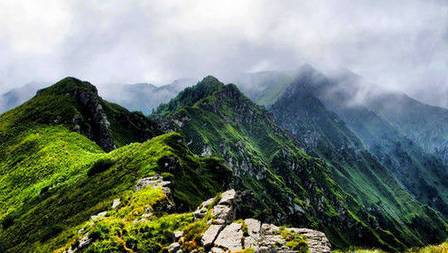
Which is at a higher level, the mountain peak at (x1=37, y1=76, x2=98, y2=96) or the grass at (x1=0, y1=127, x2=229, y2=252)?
the mountain peak at (x1=37, y1=76, x2=98, y2=96)

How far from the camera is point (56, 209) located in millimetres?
89500

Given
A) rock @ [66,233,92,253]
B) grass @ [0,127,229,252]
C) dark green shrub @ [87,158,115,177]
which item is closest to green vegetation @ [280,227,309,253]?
rock @ [66,233,92,253]

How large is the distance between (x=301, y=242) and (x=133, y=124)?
171795mm

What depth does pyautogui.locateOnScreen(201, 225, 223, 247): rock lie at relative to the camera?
3849 cm

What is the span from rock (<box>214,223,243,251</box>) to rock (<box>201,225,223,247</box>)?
0.48m

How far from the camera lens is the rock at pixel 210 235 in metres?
38.5

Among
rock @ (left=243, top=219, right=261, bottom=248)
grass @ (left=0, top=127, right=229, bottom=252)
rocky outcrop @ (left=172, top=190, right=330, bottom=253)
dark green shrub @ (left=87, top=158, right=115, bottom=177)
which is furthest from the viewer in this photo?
dark green shrub @ (left=87, top=158, right=115, bottom=177)

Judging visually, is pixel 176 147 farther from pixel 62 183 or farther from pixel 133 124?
pixel 133 124

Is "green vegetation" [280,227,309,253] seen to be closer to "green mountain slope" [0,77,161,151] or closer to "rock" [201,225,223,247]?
"rock" [201,225,223,247]

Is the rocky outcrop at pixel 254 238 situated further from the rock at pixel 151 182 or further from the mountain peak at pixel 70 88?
the mountain peak at pixel 70 88

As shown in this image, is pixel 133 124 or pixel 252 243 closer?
pixel 252 243

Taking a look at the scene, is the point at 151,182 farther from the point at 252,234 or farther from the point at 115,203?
the point at 252,234

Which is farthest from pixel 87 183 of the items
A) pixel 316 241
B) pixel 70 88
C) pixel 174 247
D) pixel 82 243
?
pixel 70 88

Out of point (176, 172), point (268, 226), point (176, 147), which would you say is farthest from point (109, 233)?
point (176, 147)
